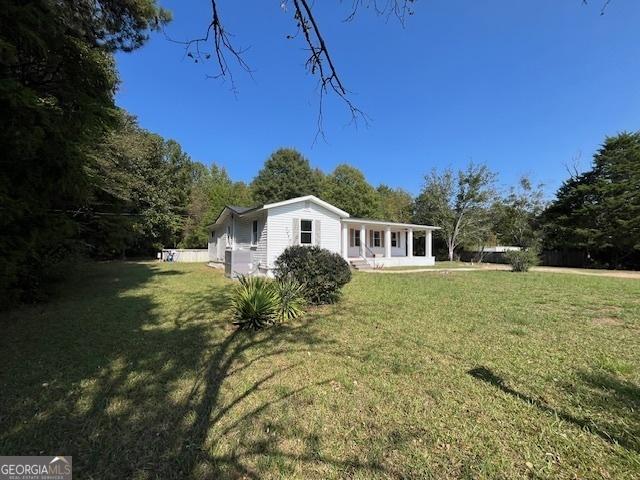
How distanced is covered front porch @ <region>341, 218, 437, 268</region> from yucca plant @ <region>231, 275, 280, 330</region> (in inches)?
459

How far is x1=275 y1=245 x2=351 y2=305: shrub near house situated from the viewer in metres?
7.33

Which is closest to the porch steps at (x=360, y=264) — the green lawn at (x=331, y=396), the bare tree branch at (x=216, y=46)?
the green lawn at (x=331, y=396)

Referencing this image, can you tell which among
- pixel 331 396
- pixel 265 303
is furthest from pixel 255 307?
pixel 331 396

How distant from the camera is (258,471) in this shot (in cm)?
226

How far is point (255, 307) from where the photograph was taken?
574 cm

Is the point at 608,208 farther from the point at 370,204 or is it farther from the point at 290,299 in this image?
the point at 290,299

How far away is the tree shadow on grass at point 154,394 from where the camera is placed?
7.88 ft

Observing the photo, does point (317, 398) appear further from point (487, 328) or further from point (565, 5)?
point (565, 5)

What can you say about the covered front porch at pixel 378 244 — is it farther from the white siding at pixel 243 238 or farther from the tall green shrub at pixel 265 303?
the tall green shrub at pixel 265 303

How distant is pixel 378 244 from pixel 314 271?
55.0 ft

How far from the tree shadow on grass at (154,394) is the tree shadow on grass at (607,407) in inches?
72.6

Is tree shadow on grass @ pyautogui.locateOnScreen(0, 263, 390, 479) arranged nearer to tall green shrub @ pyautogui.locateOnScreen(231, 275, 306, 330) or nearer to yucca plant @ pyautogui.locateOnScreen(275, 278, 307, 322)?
tall green shrub @ pyautogui.locateOnScreen(231, 275, 306, 330)

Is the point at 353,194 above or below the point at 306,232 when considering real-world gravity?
above

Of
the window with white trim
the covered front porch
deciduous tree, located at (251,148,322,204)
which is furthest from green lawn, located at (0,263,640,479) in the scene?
A: deciduous tree, located at (251,148,322,204)
